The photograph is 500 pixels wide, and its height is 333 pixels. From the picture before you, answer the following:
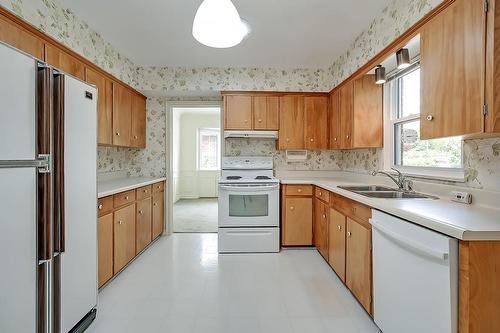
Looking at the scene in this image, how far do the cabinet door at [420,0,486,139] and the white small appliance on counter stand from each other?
198cm

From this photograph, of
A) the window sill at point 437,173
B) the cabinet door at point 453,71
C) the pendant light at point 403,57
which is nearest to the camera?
Result: the cabinet door at point 453,71

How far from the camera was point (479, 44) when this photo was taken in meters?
1.26

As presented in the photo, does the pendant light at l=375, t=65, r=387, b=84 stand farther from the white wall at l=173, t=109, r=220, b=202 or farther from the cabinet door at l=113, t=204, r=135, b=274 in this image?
the white wall at l=173, t=109, r=220, b=202

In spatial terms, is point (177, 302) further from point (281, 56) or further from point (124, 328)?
point (281, 56)

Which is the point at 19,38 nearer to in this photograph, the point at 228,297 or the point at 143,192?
the point at 143,192

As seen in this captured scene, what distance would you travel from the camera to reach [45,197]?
1337 mm

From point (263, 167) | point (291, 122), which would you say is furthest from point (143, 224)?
point (291, 122)

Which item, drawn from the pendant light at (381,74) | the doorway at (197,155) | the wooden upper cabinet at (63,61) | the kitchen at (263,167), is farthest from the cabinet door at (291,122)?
the doorway at (197,155)

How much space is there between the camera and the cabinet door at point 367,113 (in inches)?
111

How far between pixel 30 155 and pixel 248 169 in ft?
9.05

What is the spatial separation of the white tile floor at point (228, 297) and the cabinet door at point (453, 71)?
1468mm

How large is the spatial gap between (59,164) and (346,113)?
9.20ft

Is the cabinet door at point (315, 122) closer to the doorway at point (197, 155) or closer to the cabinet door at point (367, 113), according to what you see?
the cabinet door at point (367, 113)

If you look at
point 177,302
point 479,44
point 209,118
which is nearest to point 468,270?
point 479,44
